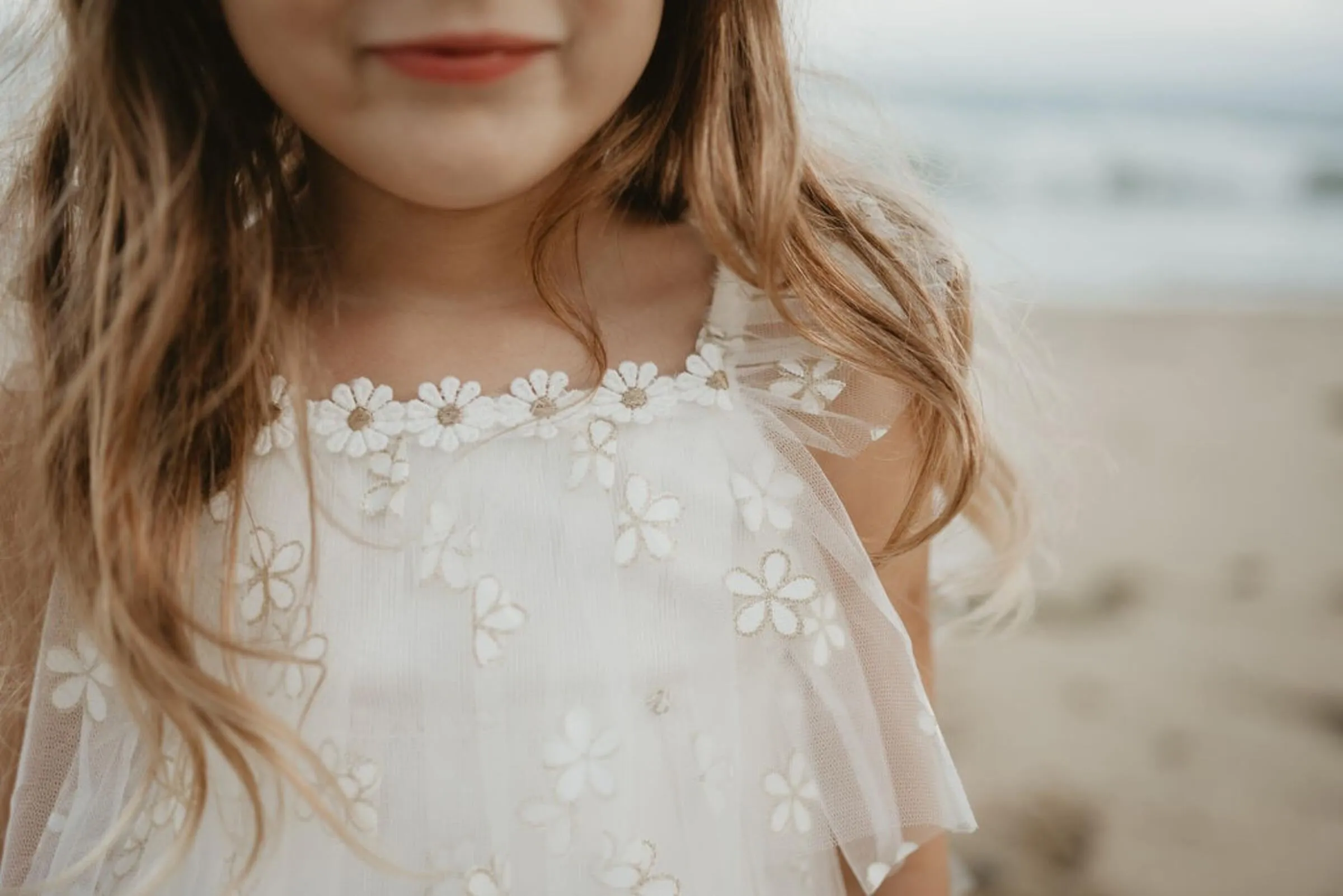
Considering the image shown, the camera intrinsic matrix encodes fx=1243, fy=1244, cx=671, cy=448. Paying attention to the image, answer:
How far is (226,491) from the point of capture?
789 millimetres

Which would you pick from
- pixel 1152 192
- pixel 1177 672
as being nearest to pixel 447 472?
pixel 1177 672

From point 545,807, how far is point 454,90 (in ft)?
1.44

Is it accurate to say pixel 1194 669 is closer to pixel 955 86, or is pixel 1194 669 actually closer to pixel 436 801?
pixel 436 801

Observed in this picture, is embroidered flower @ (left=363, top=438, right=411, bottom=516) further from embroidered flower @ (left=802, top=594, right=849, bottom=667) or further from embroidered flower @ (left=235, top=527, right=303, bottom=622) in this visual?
embroidered flower @ (left=802, top=594, right=849, bottom=667)

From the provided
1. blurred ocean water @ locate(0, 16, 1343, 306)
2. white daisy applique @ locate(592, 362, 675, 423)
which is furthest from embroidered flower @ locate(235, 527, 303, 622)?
blurred ocean water @ locate(0, 16, 1343, 306)

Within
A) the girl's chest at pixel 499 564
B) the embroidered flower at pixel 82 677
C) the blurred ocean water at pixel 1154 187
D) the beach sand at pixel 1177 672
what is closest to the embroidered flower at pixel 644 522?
the girl's chest at pixel 499 564

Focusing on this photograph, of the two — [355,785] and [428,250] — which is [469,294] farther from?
[355,785]

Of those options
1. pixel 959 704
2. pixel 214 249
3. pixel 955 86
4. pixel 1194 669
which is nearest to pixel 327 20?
pixel 214 249

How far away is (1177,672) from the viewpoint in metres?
2.02

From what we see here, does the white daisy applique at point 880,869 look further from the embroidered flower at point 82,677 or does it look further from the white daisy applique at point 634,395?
the embroidered flower at point 82,677

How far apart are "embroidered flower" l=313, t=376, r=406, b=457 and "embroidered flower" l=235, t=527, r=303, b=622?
0.23 feet

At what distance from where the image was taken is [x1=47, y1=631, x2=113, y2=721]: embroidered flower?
80 cm

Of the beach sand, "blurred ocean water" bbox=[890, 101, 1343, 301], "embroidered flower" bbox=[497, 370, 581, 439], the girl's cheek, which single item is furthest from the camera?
"blurred ocean water" bbox=[890, 101, 1343, 301]

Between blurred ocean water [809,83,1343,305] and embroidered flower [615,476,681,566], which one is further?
blurred ocean water [809,83,1343,305]
